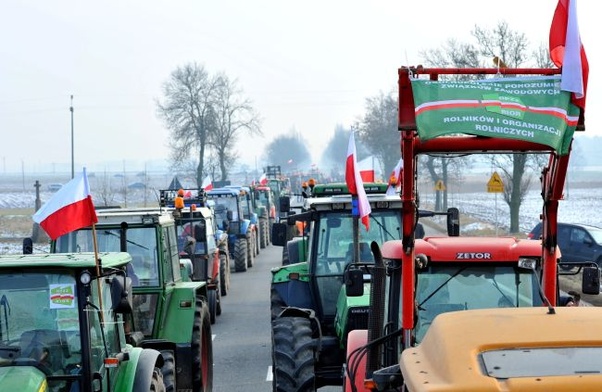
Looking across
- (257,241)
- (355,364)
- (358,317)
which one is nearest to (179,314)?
(358,317)

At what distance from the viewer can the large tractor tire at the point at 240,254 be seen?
31.4m

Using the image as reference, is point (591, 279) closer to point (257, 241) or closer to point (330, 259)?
point (330, 259)

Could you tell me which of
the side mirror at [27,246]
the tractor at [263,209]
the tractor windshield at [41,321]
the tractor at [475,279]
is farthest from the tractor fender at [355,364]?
the tractor at [263,209]

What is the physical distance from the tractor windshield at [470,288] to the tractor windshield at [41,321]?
2500mm

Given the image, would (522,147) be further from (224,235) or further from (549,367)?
(224,235)

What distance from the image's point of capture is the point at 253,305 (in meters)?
22.8

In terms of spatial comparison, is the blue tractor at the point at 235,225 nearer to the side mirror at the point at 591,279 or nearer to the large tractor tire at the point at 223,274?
the large tractor tire at the point at 223,274

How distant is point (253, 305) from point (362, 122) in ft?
161

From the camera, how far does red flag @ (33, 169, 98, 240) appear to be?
909cm

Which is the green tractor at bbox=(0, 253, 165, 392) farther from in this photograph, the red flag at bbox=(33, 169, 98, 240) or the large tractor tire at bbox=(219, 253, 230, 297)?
the large tractor tire at bbox=(219, 253, 230, 297)

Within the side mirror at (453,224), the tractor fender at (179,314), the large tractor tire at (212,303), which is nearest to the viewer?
the tractor fender at (179,314)

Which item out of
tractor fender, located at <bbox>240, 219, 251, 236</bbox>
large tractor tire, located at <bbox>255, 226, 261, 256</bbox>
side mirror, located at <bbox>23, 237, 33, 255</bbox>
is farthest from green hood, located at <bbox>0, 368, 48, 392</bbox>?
large tractor tire, located at <bbox>255, 226, 261, 256</bbox>

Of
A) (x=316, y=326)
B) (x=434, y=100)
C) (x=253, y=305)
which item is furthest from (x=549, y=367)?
(x=253, y=305)

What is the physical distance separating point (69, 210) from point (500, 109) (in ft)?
14.7
